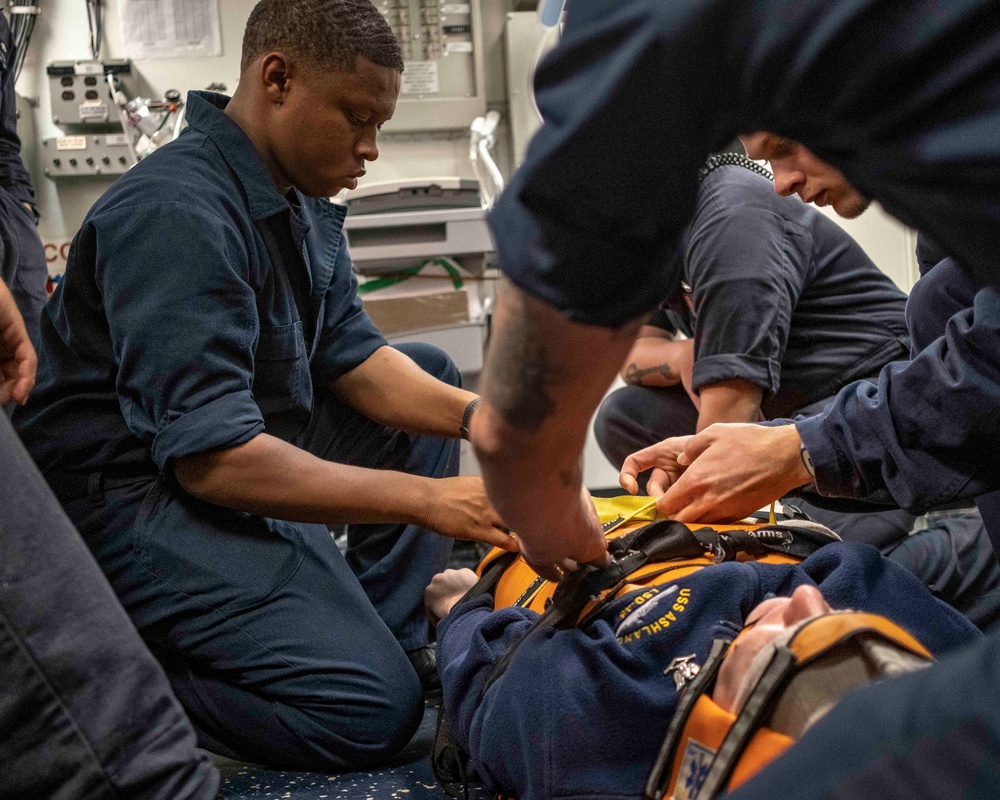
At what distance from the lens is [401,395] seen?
1762 mm

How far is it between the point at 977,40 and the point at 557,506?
1.32 feet

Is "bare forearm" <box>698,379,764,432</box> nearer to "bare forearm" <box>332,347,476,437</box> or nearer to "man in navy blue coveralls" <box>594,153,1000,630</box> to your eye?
"man in navy blue coveralls" <box>594,153,1000,630</box>

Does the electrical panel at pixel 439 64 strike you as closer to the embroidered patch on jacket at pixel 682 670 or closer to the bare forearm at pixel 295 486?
the bare forearm at pixel 295 486

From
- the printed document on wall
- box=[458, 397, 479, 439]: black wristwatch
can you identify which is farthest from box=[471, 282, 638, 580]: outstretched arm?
the printed document on wall

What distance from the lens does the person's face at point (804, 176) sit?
1.46m

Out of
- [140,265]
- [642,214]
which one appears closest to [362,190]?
[140,265]

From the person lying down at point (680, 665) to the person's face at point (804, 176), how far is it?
2.07 feet

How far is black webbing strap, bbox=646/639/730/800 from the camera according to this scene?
32.5 inches

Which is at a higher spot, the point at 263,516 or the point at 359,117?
the point at 359,117

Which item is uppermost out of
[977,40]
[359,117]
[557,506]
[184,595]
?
[977,40]

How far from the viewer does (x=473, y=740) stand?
985mm

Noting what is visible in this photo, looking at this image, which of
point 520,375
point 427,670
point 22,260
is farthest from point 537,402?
point 22,260

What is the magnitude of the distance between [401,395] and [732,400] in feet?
1.98

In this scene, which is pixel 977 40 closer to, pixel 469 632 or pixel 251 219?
pixel 469 632
